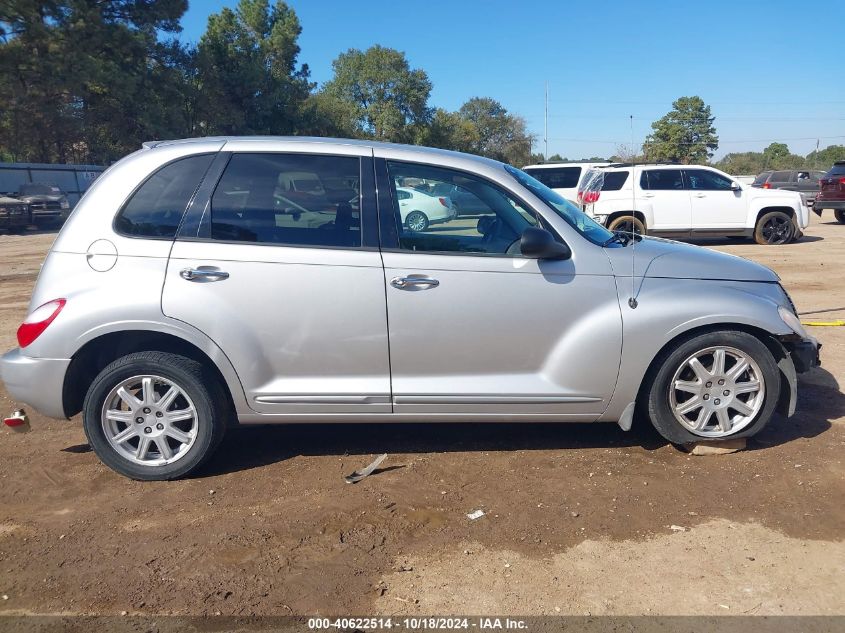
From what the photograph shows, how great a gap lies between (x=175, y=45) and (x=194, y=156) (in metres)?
41.5

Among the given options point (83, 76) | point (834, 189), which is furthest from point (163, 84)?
point (834, 189)

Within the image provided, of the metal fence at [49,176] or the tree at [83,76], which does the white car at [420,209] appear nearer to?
the metal fence at [49,176]

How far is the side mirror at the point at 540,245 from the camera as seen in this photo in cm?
392

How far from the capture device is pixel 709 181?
15109mm

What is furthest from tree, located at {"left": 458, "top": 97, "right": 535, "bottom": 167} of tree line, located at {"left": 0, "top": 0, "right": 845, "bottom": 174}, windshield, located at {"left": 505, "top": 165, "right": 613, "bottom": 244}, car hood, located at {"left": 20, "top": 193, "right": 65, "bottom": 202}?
windshield, located at {"left": 505, "top": 165, "right": 613, "bottom": 244}

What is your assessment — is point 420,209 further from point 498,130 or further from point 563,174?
point 498,130

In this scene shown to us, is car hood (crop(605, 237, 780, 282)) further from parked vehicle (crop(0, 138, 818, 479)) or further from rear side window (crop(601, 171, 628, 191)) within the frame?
rear side window (crop(601, 171, 628, 191))

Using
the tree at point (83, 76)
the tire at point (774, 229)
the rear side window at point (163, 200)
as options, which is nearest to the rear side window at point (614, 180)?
the tire at point (774, 229)

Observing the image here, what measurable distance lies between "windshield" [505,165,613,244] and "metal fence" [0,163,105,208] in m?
28.0

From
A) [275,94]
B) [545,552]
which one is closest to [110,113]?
[275,94]

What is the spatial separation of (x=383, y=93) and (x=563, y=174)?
163 ft

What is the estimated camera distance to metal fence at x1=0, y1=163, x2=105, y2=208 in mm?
29125

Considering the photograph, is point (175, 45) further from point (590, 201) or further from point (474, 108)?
point (474, 108)

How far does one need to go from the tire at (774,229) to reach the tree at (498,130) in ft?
215
